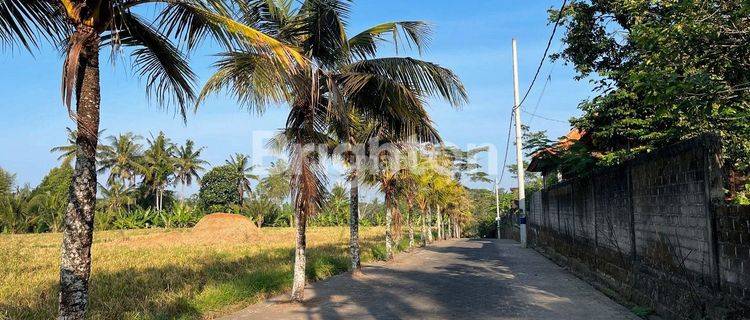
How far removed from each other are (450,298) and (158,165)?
51.2 meters

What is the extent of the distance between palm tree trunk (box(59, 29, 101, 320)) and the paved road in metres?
3.31

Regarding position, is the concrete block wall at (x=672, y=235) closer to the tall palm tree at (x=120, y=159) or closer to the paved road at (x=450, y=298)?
the paved road at (x=450, y=298)

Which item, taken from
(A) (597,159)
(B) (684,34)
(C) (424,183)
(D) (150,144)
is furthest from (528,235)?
(D) (150,144)

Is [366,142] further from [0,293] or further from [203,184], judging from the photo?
[203,184]

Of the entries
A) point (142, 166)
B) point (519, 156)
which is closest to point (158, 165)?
point (142, 166)

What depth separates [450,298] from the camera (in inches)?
351

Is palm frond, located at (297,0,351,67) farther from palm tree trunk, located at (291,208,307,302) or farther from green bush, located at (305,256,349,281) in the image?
green bush, located at (305,256,349,281)

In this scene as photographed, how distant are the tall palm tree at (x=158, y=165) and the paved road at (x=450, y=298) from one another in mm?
46164

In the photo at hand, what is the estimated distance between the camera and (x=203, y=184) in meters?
62.2

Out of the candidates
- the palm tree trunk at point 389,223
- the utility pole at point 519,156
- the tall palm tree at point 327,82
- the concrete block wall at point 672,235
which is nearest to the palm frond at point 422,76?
the tall palm tree at point 327,82

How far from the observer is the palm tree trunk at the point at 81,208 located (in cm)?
466

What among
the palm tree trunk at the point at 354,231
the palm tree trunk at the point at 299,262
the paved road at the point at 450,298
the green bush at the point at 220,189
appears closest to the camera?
the paved road at the point at 450,298

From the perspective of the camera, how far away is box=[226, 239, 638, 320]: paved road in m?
7.59

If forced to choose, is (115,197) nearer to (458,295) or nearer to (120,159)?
(120,159)
